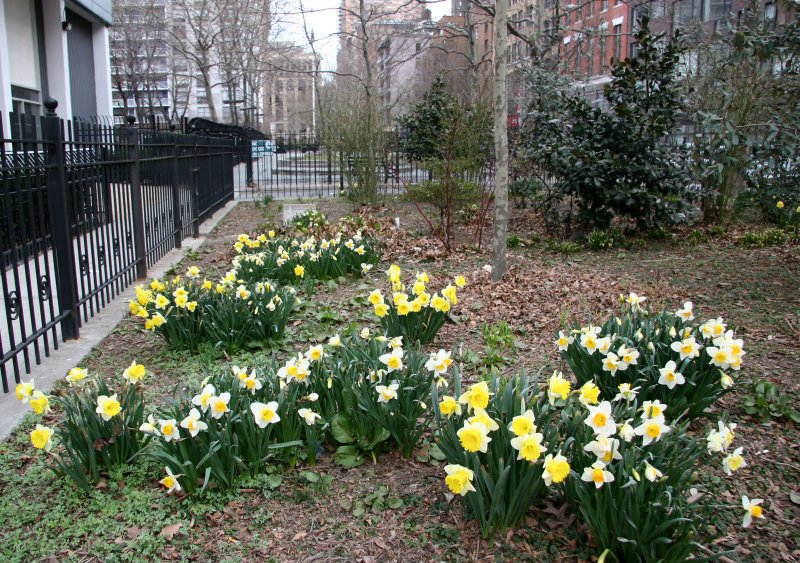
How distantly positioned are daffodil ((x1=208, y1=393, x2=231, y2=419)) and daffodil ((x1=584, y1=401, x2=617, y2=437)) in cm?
154

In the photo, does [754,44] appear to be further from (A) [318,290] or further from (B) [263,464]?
(B) [263,464]

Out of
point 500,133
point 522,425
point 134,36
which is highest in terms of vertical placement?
point 134,36

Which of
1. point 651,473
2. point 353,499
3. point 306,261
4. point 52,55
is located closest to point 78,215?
point 306,261

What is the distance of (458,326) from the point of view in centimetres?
537

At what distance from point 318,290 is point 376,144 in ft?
26.8

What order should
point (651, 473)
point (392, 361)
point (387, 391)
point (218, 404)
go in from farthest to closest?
point (392, 361), point (387, 391), point (218, 404), point (651, 473)

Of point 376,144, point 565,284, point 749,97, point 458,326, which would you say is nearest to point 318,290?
point 458,326

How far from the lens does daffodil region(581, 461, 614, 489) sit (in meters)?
2.33

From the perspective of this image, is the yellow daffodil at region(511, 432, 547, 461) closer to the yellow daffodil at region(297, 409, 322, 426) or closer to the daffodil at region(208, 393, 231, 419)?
the yellow daffodil at region(297, 409, 322, 426)

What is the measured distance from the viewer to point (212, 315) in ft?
15.6

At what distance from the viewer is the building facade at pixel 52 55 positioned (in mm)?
12469

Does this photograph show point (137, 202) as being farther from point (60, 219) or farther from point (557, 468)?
point (557, 468)

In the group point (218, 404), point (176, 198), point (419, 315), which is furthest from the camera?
point (176, 198)

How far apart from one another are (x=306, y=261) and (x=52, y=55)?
1032 cm
